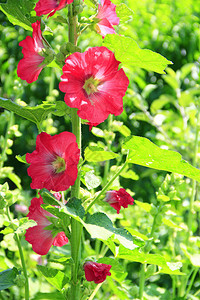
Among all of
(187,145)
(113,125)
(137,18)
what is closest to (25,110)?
(113,125)

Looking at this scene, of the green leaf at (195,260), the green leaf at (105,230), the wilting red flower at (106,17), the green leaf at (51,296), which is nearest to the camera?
the green leaf at (105,230)

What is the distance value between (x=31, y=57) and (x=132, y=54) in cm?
16

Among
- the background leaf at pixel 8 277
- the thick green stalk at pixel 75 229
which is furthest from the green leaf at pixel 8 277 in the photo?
the thick green stalk at pixel 75 229

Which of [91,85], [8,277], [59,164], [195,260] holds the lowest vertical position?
[195,260]

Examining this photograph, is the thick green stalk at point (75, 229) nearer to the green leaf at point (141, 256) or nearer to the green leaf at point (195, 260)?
the green leaf at point (141, 256)

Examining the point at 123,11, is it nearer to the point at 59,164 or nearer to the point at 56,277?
the point at 59,164

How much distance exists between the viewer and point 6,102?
1.81 ft

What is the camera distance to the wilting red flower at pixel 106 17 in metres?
0.59

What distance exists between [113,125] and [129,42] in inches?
21.2

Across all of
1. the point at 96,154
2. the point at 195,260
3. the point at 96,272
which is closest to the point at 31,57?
the point at 96,154

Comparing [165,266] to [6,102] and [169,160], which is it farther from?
[6,102]

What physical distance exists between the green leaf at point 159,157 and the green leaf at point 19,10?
24 centimetres

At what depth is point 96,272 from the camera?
0.55 metres

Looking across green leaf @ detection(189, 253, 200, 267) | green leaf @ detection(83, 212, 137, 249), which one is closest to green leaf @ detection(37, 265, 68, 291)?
green leaf @ detection(83, 212, 137, 249)
